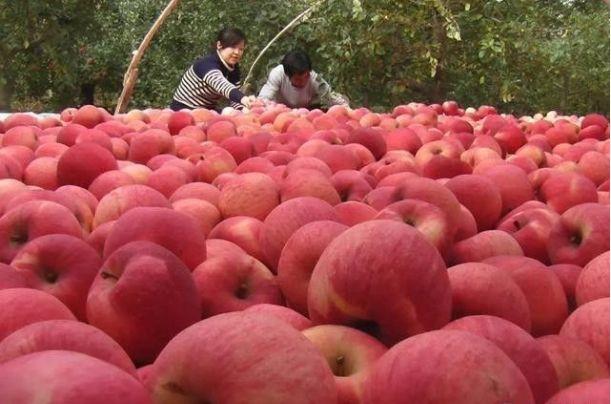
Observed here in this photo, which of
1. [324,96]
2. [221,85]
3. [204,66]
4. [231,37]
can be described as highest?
[231,37]

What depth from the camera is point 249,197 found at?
5.65 feet

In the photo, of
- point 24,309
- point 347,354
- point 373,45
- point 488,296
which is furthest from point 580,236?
Answer: point 373,45

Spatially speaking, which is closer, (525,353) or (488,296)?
(525,353)

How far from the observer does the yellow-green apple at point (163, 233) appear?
50.9 inches

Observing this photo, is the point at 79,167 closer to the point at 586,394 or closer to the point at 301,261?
the point at 301,261

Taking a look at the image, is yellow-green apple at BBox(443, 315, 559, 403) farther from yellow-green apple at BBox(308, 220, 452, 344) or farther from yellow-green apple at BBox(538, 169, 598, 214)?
yellow-green apple at BBox(538, 169, 598, 214)

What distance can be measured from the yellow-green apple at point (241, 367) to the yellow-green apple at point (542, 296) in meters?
0.51

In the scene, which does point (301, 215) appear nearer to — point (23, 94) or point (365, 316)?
point (365, 316)

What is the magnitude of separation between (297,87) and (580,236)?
15.4 ft

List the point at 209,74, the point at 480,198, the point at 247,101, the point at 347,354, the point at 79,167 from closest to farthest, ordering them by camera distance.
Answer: the point at 347,354 → the point at 480,198 → the point at 79,167 → the point at 247,101 → the point at 209,74

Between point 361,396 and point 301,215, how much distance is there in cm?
59

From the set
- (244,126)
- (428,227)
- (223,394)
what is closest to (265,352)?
(223,394)

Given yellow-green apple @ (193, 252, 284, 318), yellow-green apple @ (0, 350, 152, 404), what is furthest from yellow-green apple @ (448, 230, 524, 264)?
yellow-green apple @ (0, 350, 152, 404)

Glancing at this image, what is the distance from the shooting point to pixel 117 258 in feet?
3.68
